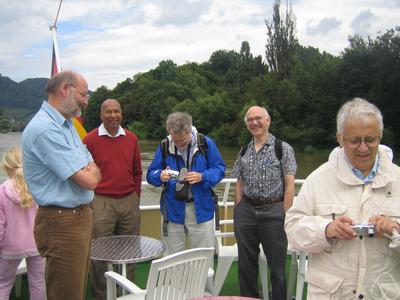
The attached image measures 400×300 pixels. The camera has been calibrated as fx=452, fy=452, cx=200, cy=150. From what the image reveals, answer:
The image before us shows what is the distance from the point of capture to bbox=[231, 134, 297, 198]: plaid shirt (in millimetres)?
3277

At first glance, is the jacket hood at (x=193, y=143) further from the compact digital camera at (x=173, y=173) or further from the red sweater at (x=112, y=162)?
the red sweater at (x=112, y=162)

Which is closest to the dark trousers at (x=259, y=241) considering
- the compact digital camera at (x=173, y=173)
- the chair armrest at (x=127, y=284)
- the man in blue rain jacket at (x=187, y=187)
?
the man in blue rain jacket at (x=187, y=187)

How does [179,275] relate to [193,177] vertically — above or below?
below

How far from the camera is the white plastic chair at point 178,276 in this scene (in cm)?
218

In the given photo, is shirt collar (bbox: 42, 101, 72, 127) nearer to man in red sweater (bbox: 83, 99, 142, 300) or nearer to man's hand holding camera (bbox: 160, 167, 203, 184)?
man's hand holding camera (bbox: 160, 167, 203, 184)

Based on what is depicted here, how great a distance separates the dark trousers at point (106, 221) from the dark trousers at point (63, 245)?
1193 mm

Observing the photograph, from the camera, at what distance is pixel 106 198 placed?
3.63 metres

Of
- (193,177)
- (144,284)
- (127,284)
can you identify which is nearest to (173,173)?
(193,177)

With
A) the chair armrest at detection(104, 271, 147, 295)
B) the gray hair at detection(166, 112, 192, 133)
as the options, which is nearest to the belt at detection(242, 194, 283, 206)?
the gray hair at detection(166, 112, 192, 133)

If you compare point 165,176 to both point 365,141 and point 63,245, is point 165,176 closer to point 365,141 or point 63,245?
point 63,245

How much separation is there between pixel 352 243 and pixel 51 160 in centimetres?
142

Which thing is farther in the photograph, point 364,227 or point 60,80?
point 60,80

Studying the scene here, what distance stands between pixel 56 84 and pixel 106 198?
1466 mm

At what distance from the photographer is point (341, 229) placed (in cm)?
158
